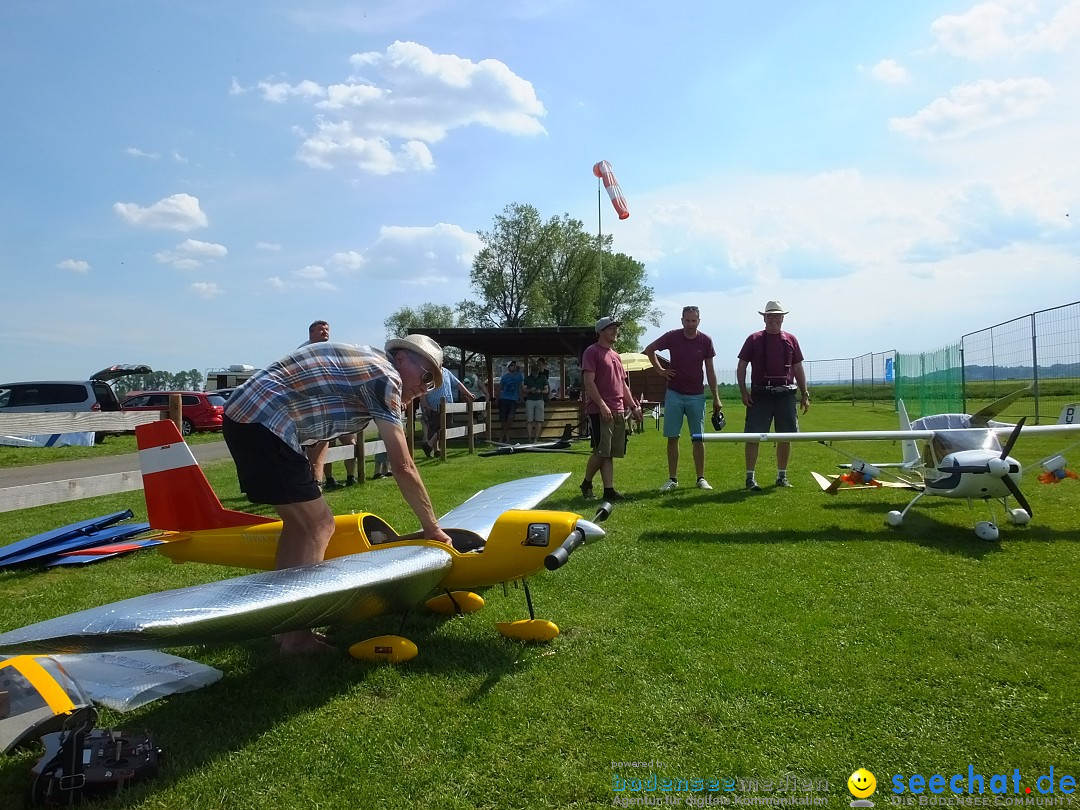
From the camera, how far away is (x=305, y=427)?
11.4ft

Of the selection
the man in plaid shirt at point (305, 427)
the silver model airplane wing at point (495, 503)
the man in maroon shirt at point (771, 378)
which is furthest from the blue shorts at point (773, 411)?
the man in plaid shirt at point (305, 427)

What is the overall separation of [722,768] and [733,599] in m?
1.81

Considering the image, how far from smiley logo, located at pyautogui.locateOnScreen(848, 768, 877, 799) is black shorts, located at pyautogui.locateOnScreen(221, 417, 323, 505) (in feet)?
8.72

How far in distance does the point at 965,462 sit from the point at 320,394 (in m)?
4.95

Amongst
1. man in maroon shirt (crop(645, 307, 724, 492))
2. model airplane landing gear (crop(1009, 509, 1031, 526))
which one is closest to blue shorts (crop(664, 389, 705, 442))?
man in maroon shirt (crop(645, 307, 724, 492))

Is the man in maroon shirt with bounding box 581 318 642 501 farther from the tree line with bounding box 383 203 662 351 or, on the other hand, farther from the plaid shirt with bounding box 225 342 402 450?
the tree line with bounding box 383 203 662 351

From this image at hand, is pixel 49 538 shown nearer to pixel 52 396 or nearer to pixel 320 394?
pixel 320 394

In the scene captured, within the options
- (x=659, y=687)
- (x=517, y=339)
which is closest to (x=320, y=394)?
(x=659, y=687)

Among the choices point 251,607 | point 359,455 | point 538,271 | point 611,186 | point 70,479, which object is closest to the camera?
point 251,607

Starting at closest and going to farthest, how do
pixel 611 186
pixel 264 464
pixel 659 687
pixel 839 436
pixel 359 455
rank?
pixel 659 687, pixel 264 464, pixel 839 436, pixel 359 455, pixel 611 186

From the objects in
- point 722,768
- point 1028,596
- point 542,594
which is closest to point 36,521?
point 542,594

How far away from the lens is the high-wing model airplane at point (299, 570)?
2244 millimetres

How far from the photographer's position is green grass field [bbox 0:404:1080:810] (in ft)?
7.79

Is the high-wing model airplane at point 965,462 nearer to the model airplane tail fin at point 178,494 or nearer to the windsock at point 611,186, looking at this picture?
the model airplane tail fin at point 178,494
